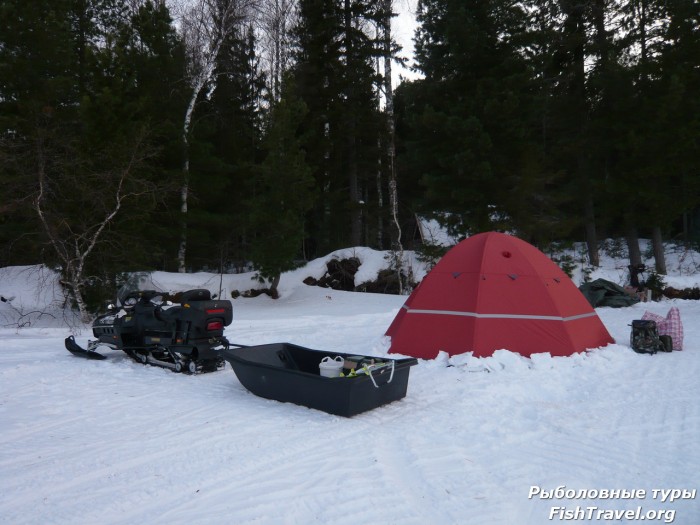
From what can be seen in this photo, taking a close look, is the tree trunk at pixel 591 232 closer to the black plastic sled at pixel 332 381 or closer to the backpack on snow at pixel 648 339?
the backpack on snow at pixel 648 339

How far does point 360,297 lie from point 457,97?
755 centimetres

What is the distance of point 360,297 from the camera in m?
16.6

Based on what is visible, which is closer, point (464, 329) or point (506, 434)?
point (506, 434)

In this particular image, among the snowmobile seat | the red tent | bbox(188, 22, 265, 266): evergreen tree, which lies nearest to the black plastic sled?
the snowmobile seat

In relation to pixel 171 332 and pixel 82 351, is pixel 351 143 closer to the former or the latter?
pixel 82 351

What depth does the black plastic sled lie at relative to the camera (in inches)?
190

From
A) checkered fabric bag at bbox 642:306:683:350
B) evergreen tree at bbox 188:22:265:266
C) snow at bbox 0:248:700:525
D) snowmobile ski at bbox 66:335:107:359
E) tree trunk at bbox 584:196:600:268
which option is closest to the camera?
snow at bbox 0:248:700:525

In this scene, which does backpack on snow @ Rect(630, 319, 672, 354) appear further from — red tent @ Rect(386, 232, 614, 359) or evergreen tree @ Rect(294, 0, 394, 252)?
evergreen tree @ Rect(294, 0, 394, 252)

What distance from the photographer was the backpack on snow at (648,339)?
25.1 ft

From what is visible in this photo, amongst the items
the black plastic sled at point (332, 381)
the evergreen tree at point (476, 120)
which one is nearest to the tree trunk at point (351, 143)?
the evergreen tree at point (476, 120)

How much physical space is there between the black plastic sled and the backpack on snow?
14.2 feet

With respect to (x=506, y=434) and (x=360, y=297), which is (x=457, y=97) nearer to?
(x=360, y=297)

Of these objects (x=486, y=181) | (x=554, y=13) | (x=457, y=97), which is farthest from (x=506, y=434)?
(x=554, y=13)

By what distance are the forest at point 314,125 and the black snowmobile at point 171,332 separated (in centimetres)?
508
